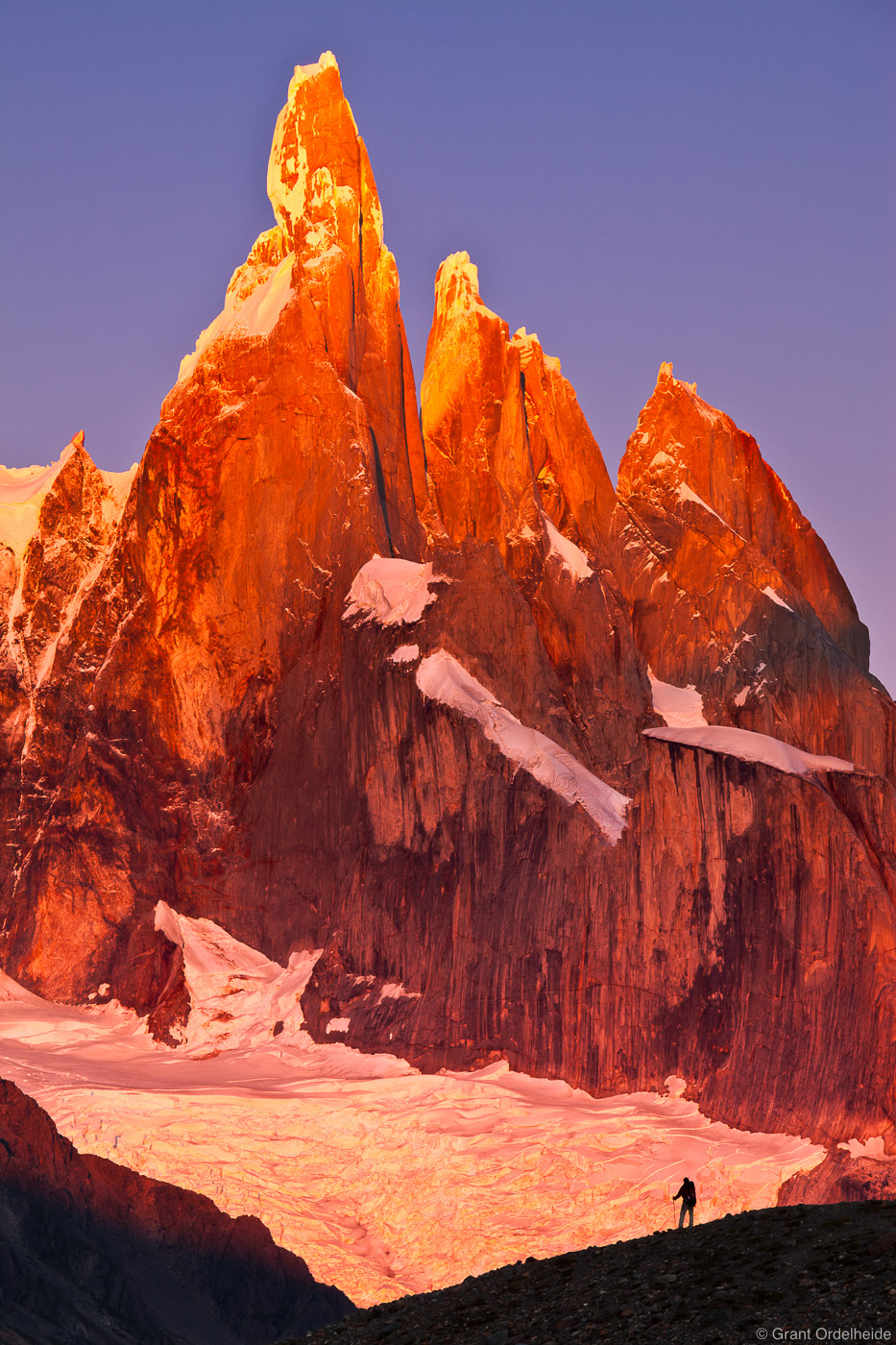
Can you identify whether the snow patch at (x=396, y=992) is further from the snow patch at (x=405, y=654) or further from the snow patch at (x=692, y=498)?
the snow patch at (x=692, y=498)

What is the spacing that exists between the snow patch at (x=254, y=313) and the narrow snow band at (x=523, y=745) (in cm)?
2824

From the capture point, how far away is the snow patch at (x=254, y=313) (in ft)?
381

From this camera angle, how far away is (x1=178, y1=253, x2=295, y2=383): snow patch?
116 meters

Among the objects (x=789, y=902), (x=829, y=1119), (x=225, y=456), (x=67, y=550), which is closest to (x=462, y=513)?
(x=225, y=456)

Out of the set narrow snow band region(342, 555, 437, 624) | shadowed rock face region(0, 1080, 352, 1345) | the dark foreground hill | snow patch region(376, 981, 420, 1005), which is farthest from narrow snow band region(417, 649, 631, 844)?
the dark foreground hill

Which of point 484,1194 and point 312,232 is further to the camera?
point 312,232

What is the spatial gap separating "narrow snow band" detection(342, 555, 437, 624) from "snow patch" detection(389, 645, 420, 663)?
9.7 inches

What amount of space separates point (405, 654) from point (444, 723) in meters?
5.59

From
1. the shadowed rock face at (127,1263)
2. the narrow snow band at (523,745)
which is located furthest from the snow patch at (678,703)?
the shadowed rock face at (127,1263)

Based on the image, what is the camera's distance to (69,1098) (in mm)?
88938

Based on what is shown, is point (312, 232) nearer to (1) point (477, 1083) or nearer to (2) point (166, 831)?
(2) point (166, 831)

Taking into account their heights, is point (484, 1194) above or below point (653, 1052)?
below

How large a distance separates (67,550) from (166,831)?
2500 cm

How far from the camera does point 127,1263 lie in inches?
2837
